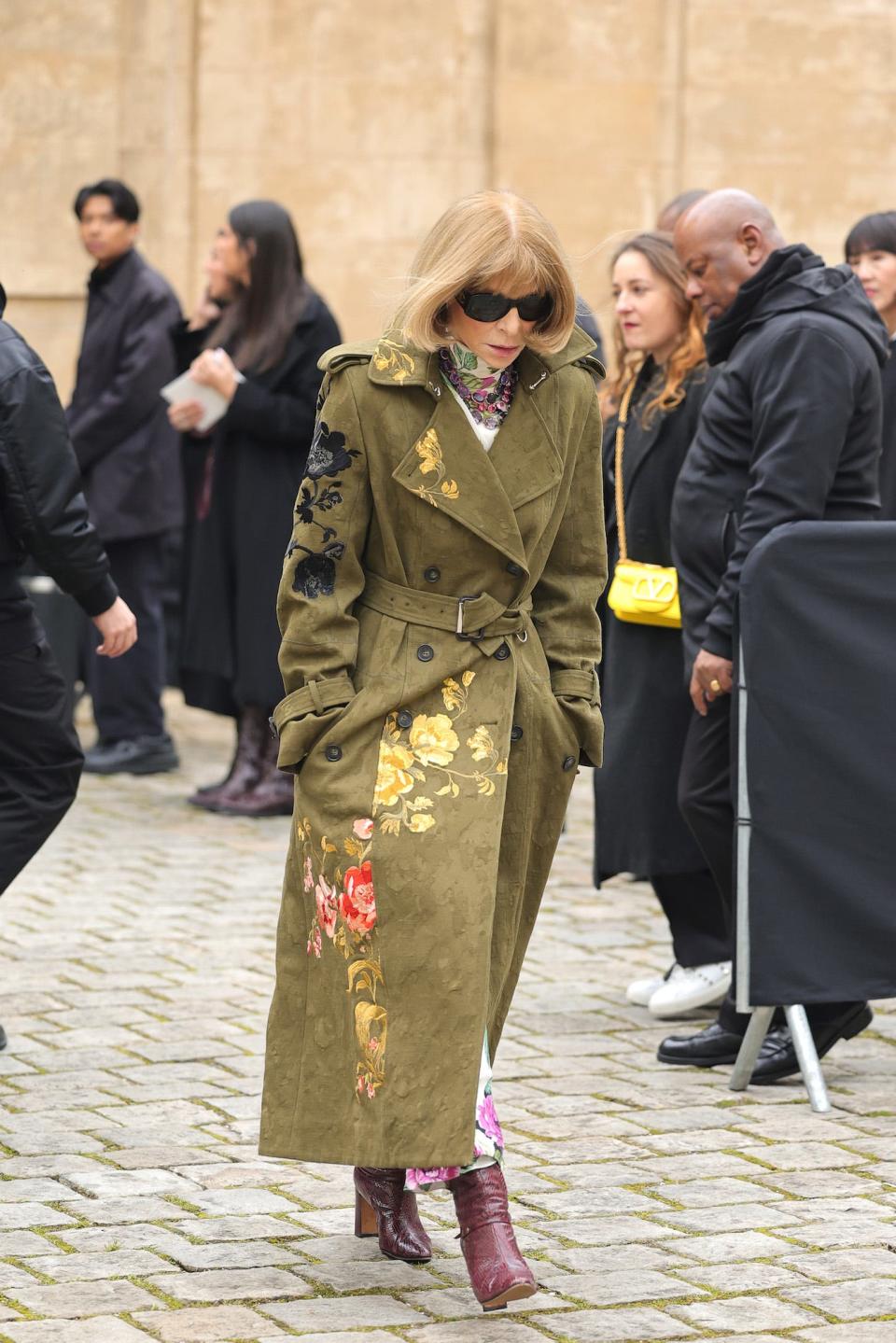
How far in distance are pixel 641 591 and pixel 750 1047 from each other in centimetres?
134

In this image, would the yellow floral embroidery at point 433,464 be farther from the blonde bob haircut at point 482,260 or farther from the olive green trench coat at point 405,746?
the blonde bob haircut at point 482,260

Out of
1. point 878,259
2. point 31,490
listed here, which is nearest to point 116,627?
point 31,490

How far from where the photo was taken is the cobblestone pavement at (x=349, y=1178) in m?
4.21

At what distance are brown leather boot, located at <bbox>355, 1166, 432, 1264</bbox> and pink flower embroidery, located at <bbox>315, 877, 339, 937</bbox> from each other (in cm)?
48

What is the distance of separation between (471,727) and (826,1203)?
136cm

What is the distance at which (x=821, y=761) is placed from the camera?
Answer: 18.6 ft

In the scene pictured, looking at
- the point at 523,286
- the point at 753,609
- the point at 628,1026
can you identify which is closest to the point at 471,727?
the point at 523,286

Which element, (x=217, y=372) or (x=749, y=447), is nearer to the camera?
(x=749, y=447)

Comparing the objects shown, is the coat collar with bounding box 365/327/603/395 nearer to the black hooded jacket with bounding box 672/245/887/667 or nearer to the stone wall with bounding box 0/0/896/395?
the black hooded jacket with bounding box 672/245/887/667

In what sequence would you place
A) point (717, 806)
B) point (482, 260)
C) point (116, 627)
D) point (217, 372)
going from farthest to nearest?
point (217, 372), point (116, 627), point (717, 806), point (482, 260)

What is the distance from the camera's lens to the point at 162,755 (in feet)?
35.4

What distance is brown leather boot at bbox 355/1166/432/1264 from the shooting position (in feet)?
14.6

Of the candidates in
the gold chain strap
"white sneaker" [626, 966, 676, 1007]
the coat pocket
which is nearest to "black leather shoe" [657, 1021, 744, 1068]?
"white sneaker" [626, 966, 676, 1007]

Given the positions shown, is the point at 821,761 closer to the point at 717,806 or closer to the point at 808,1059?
the point at 717,806
